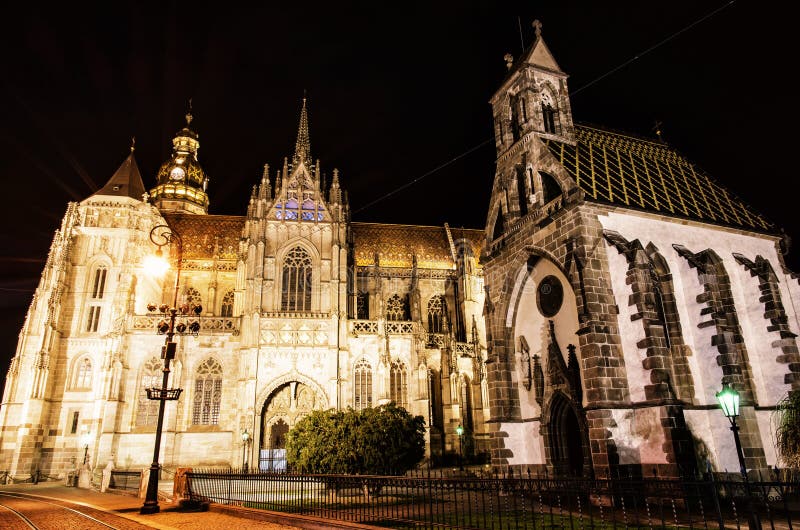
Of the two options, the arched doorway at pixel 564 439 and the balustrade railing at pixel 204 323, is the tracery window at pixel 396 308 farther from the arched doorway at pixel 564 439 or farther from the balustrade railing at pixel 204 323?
the arched doorway at pixel 564 439

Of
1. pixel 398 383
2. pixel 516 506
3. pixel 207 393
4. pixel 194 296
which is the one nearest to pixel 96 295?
pixel 194 296

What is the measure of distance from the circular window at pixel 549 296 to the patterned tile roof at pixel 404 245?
75.2 feet

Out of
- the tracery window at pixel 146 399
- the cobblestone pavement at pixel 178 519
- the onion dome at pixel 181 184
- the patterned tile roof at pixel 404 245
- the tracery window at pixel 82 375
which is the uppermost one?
the onion dome at pixel 181 184

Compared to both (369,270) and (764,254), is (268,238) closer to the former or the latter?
(369,270)

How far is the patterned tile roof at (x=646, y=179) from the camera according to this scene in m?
19.3

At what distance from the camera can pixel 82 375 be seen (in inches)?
1447

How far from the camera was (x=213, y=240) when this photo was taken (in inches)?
1690

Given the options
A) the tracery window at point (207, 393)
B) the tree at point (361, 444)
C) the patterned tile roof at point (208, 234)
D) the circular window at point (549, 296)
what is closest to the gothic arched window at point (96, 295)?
the patterned tile roof at point (208, 234)

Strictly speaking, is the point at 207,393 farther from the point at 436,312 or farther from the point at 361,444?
the point at 436,312

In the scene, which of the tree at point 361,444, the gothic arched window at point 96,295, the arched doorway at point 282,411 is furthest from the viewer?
the gothic arched window at point 96,295

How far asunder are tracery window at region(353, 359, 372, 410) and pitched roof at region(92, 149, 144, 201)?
25699 mm

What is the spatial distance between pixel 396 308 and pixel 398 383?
28.3 feet

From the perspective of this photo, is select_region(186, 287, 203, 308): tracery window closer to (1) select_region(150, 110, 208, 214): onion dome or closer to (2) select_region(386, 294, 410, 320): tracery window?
(2) select_region(386, 294, 410, 320): tracery window

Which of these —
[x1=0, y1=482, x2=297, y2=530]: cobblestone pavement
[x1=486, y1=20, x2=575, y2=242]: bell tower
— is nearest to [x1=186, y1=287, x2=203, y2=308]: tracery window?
[x1=0, y1=482, x2=297, y2=530]: cobblestone pavement
